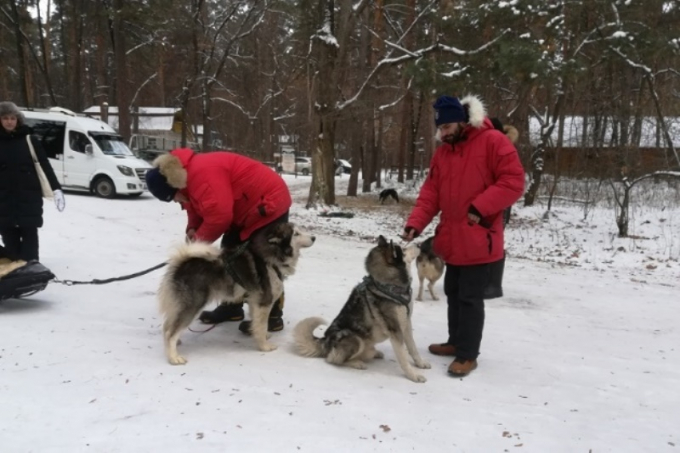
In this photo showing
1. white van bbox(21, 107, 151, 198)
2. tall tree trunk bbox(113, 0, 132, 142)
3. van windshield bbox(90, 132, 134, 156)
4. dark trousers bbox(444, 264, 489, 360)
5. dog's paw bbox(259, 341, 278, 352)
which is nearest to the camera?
Result: dark trousers bbox(444, 264, 489, 360)

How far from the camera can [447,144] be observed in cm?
401

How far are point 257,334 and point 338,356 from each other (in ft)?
2.56

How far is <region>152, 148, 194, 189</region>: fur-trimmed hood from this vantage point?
3.90 m

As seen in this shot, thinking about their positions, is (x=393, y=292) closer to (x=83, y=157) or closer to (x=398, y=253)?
(x=398, y=253)

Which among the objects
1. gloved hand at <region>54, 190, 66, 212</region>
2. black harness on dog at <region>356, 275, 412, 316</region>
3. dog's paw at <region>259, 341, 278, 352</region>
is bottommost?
dog's paw at <region>259, 341, 278, 352</region>

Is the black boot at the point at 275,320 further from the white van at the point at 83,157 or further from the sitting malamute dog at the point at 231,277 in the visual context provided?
the white van at the point at 83,157

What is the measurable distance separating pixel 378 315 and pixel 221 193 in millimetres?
1643

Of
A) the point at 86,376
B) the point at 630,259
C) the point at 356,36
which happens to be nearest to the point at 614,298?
the point at 630,259

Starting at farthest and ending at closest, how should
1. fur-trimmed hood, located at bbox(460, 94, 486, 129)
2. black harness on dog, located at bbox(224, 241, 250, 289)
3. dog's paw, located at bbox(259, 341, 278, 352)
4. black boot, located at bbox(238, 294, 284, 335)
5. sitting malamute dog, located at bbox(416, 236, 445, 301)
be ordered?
sitting malamute dog, located at bbox(416, 236, 445, 301) → black boot, located at bbox(238, 294, 284, 335) → dog's paw, located at bbox(259, 341, 278, 352) → black harness on dog, located at bbox(224, 241, 250, 289) → fur-trimmed hood, located at bbox(460, 94, 486, 129)

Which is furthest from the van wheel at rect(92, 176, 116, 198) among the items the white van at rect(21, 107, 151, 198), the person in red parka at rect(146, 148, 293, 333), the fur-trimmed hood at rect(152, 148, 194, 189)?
the fur-trimmed hood at rect(152, 148, 194, 189)

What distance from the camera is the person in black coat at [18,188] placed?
5.25 m

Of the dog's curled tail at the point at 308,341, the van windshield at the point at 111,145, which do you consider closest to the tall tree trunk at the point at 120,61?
the van windshield at the point at 111,145

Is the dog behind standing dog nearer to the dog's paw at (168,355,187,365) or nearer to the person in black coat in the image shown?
the dog's paw at (168,355,187,365)

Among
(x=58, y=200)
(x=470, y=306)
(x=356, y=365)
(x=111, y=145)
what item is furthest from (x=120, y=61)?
(x=470, y=306)
